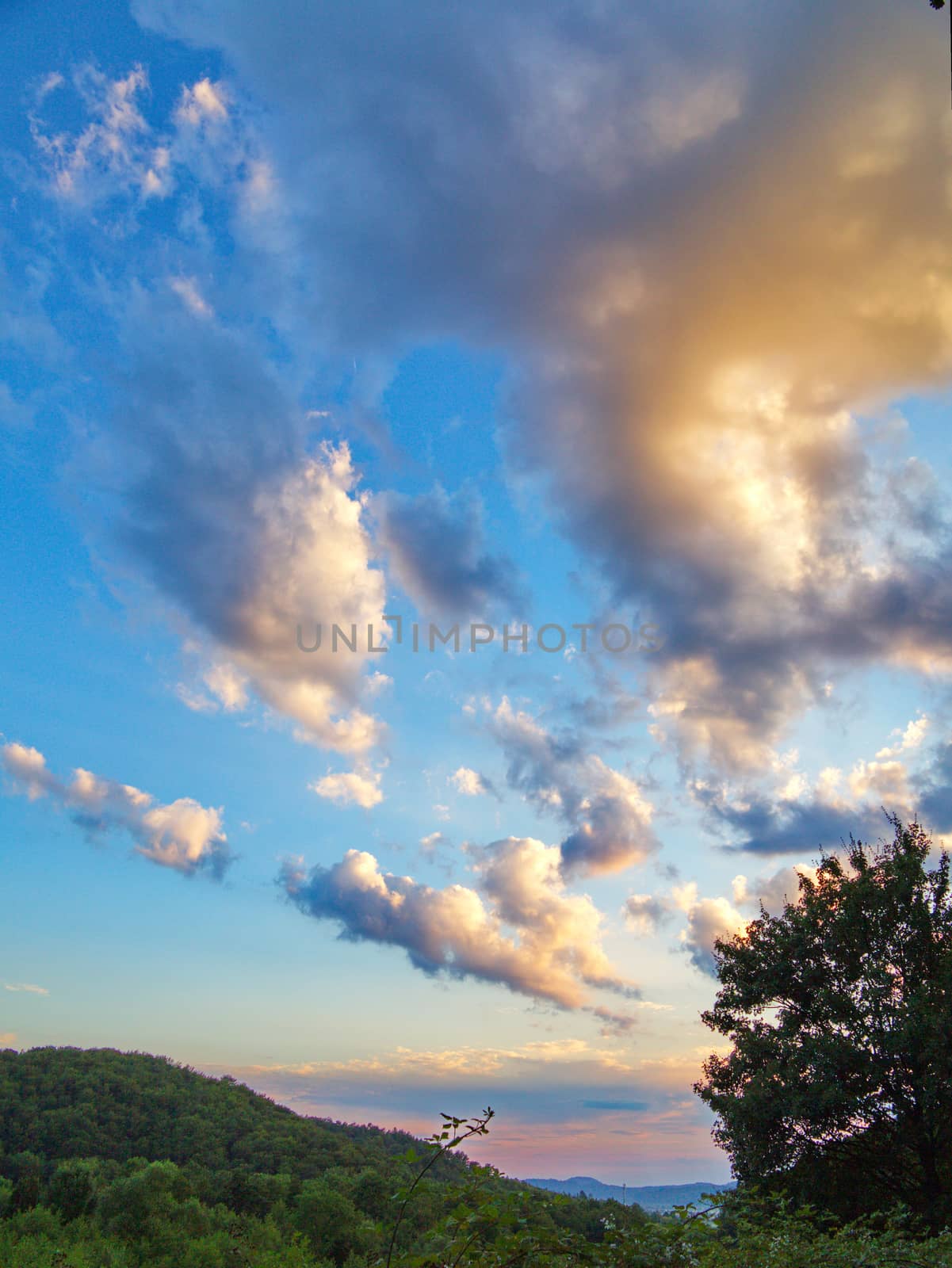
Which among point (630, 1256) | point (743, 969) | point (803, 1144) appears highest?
point (743, 969)

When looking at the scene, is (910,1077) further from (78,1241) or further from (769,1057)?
(78,1241)

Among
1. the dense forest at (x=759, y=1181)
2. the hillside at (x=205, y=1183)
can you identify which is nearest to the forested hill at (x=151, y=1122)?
the hillside at (x=205, y=1183)

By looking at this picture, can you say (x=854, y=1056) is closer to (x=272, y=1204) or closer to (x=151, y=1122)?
(x=272, y=1204)

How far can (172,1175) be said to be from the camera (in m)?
71.6

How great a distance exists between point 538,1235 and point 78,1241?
79356 millimetres

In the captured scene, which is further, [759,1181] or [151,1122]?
[151,1122]

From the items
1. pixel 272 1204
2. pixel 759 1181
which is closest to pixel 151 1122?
pixel 272 1204

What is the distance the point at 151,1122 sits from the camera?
128 metres

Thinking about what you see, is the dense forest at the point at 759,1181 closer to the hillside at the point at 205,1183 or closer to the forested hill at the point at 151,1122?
the hillside at the point at 205,1183

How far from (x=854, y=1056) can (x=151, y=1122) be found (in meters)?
140

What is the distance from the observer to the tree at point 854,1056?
2514 centimetres

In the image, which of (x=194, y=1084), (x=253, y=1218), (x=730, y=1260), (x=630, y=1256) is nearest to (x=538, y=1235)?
(x=630, y=1256)

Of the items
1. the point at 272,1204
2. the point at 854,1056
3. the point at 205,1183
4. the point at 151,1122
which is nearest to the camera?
the point at 854,1056

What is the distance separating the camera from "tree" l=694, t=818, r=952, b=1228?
2514 centimetres
